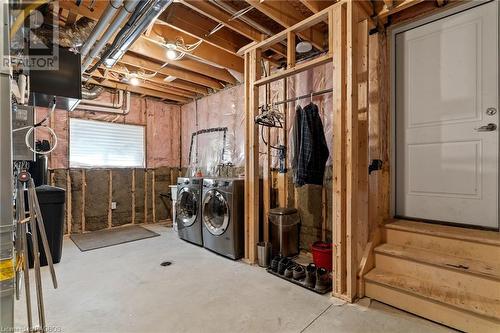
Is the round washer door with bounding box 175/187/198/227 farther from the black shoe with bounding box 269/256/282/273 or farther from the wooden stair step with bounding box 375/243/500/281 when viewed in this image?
the wooden stair step with bounding box 375/243/500/281

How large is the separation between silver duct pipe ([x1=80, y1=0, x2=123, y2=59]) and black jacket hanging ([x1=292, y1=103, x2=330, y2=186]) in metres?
1.86

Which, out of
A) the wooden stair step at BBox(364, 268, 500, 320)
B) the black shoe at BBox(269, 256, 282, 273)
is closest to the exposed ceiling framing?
the wooden stair step at BBox(364, 268, 500, 320)

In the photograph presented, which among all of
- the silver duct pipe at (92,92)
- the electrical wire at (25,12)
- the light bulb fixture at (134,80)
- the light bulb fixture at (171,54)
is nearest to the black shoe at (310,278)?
the electrical wire at (25,12)

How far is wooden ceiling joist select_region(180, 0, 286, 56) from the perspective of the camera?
7.58 feet

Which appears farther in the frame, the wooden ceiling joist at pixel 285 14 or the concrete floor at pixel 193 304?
the wooden ceiling joist at pixel 285 14

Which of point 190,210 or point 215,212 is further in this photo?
point 190,210

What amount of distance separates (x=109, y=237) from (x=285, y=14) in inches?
159

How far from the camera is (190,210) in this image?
3.75m

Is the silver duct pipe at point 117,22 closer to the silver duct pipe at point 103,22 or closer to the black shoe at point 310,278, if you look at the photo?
the silver duct pipe at point 103,22

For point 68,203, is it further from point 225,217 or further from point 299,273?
point 299,273

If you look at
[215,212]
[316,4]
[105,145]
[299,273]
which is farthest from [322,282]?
[105,145]

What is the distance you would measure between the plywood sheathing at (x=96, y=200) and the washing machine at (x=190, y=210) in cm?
165

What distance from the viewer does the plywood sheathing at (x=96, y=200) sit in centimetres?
445

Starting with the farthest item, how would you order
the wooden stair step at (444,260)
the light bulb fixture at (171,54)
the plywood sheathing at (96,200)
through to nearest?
the plywood sheathing at (96,200) → the light bulb fixture at (171,54) → the wooden stair step at (444,260)
